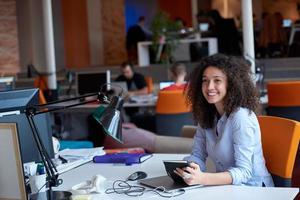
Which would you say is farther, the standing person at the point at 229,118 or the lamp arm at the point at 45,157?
the standing person at the point at 229,118

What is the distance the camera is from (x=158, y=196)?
251 centimetres

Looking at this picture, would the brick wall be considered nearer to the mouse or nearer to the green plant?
the green plant

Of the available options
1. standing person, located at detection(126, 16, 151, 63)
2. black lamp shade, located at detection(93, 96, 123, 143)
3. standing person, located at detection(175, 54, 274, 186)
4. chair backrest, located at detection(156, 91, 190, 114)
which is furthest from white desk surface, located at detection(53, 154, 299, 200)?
standing person, located at detection(126, 16, 151, 63)

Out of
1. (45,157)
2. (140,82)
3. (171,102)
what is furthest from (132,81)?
(45,157)

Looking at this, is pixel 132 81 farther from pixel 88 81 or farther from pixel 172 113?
pixel 172 113

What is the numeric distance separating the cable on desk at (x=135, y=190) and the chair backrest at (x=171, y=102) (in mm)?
3274

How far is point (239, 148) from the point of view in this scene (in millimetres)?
2754

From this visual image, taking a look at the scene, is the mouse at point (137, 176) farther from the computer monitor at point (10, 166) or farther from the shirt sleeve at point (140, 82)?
the shirt sleeve at point (140, 82)

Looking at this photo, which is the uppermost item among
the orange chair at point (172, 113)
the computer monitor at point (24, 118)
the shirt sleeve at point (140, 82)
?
the computer monitor at point (24, 118)

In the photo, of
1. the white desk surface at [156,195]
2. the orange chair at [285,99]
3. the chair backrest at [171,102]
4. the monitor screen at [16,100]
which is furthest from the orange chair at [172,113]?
the monitor screen at [16,100]

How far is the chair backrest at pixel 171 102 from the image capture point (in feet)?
19.7

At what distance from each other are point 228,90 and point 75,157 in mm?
1104

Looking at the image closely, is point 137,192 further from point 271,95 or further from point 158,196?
point 271,95

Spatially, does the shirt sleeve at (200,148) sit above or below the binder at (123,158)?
above
